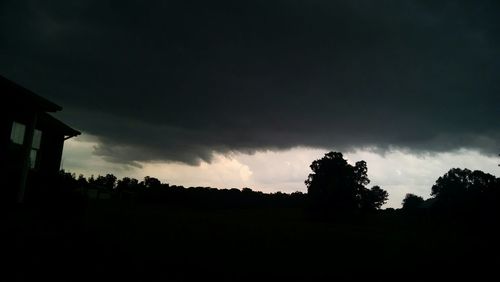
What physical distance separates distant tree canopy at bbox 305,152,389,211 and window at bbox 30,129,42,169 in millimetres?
49855

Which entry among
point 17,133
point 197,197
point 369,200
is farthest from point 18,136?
point 197,197

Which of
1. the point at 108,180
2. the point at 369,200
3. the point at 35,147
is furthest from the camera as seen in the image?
the point at 108,180

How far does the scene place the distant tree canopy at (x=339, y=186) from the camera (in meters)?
63.3

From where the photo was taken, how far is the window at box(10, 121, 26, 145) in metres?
18.2

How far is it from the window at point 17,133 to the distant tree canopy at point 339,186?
52.0 meters

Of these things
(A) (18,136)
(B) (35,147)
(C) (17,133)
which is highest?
(C) (17,133)

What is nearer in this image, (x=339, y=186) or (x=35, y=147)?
(x=35, y=147)

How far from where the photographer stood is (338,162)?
68.0 meters

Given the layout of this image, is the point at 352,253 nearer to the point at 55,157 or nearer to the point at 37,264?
the point at 37,264

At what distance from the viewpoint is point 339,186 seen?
64.1 m

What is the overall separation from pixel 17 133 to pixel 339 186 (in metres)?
54.9

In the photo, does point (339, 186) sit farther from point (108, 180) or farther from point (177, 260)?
point (108, 180)

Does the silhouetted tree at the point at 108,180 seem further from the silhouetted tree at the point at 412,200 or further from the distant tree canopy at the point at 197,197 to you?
the silhouetted tree at the point at 412,200

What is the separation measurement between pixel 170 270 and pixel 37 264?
313 cm
